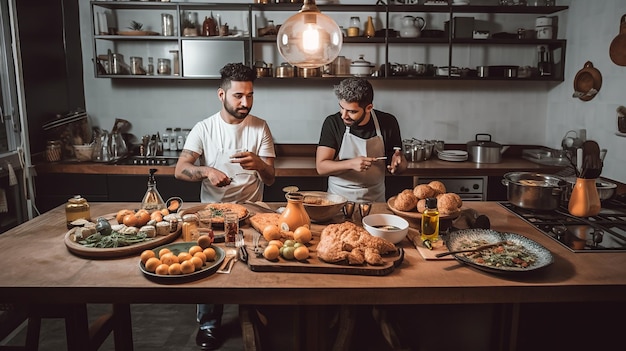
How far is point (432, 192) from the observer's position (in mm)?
2453

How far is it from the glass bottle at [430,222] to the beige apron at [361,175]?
1.26 m

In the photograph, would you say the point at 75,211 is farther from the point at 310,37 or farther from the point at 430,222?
the point at 430,222

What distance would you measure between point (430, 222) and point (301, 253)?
2.05 feet

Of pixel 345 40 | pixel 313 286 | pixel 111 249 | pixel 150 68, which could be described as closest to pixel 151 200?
pixel 111 249

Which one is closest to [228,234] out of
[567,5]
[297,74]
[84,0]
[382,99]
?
[297,74]

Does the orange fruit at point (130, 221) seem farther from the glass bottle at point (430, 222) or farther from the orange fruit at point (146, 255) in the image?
the glass bottle at point (430, 222)

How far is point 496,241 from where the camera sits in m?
2.23

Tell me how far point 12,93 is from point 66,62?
91 centimetres

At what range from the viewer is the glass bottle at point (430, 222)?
2205mm

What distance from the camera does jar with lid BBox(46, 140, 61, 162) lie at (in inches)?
175

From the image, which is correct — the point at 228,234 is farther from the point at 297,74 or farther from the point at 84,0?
the point at 84,0

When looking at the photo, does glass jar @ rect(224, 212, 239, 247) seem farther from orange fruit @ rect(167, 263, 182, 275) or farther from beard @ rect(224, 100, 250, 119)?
beard @ rect(224, 100, 250, 119)

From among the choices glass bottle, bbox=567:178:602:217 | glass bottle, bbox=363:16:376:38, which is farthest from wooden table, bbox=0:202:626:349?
glass bottle, bbox=363:16:376:38

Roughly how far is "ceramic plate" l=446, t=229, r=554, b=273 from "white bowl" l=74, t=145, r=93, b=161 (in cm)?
359
